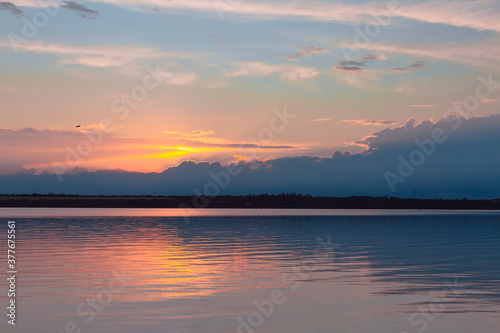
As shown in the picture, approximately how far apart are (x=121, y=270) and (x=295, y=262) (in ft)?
32.4

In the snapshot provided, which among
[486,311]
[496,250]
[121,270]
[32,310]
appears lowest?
[486,311]

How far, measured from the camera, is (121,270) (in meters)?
28.8

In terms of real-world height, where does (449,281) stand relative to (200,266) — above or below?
below

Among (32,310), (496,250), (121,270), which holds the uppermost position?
(496,250)

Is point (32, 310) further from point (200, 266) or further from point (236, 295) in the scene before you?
point (200, 266)

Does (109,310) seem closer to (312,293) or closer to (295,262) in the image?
(312,293)

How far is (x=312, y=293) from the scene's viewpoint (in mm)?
22562


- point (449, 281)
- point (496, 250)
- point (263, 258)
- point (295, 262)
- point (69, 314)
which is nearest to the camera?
point (69, 314)

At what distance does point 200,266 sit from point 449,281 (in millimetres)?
12512

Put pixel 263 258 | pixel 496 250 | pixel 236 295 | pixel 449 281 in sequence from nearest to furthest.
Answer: pixel 236 295
pixel 449 281
pixel 263 258
pixel 496 250

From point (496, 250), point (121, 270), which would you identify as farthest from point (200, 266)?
point (496, 250)

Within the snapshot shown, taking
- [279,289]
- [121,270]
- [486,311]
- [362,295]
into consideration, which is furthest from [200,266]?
[486,311]

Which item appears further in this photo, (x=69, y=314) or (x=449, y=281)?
(x=449, y=281)

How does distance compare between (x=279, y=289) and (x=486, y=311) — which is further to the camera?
(x=279, y=289)
